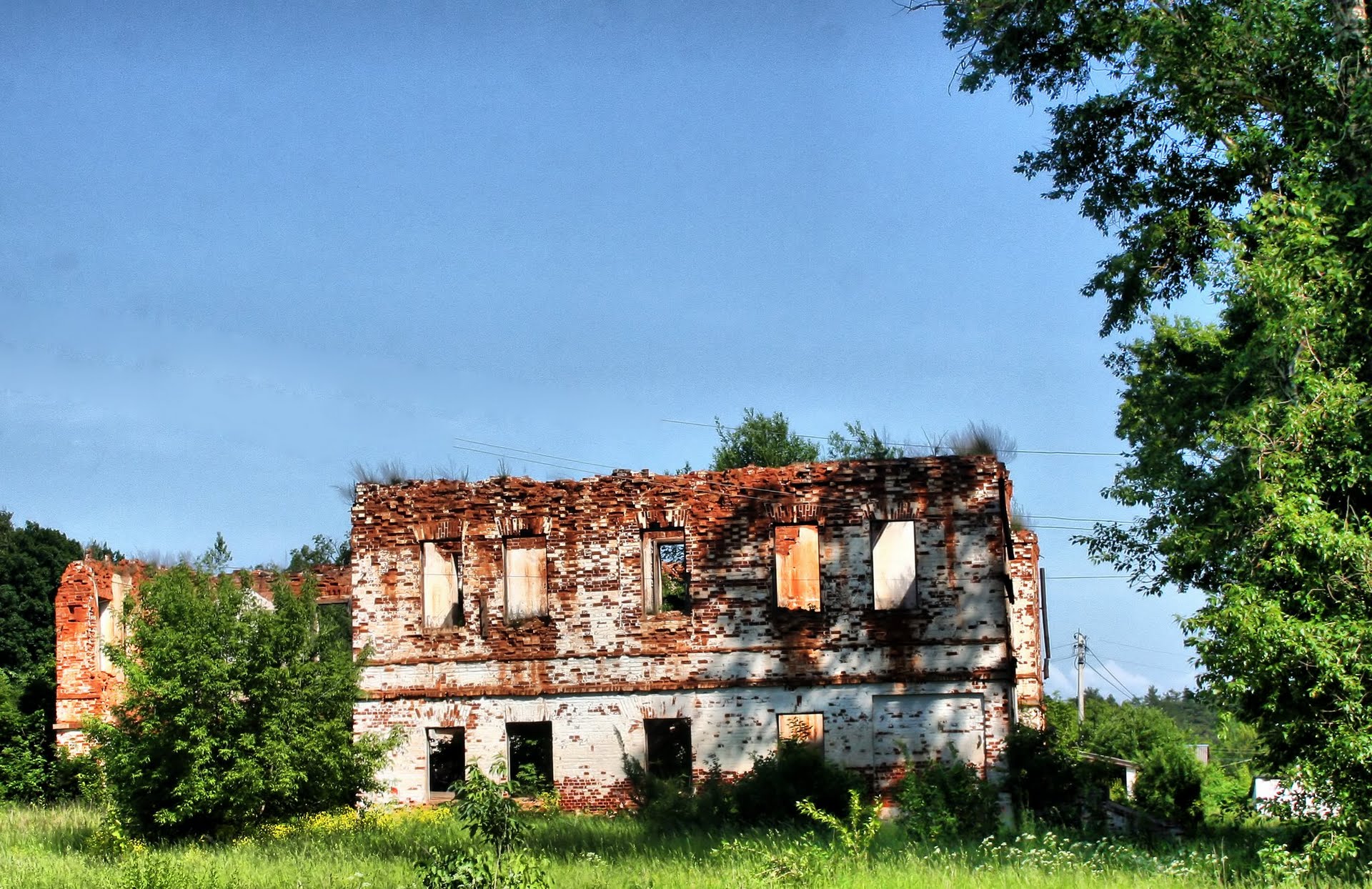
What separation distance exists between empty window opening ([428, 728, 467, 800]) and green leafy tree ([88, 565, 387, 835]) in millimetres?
4809

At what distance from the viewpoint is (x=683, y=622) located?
23203 millimetres

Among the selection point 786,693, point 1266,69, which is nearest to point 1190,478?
point 1266,69

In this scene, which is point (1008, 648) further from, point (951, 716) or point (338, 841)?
point (338, 841)

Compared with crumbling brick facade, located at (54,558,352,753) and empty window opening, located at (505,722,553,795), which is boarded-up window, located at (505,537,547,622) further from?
crumbling brick facade, located at (54,558,352,753)

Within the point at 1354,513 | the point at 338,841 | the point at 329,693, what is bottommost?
the point at 338,841

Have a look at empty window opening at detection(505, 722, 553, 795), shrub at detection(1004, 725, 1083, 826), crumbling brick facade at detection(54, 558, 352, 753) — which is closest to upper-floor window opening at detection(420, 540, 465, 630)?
empty window opening at detection(505, 722, 553, 795)

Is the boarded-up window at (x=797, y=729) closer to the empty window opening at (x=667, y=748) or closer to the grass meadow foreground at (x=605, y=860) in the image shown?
the empty window opening at (x=667, y=748)

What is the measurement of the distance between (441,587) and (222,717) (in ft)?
20.4

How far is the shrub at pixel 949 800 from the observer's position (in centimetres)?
1914

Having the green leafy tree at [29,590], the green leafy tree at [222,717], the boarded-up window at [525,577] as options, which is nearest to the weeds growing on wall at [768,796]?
the boarded-up window at [525,577]

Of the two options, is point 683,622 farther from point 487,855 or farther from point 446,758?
point 487,855

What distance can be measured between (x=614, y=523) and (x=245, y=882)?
33.6 feet

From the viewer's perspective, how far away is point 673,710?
23016 millimetres

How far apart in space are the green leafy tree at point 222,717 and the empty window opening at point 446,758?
4.81 metres
